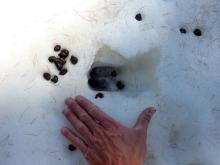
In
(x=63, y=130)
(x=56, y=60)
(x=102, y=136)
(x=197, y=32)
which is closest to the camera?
(x=102, y=136)

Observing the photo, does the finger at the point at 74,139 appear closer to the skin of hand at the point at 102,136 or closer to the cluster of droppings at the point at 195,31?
the skin of hand at the point at 102,136

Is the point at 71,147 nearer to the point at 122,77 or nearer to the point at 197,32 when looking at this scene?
the point at 122,77

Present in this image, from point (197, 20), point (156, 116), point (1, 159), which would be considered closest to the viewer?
point (1, 159)

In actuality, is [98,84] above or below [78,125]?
above

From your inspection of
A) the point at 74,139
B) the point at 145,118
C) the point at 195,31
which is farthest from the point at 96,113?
the point at 195,31

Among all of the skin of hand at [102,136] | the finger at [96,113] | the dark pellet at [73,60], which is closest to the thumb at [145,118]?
the skin of hand at [102,136]

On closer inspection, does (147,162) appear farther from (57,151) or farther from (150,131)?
(57,151)

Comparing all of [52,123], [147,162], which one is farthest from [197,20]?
[52,123]
